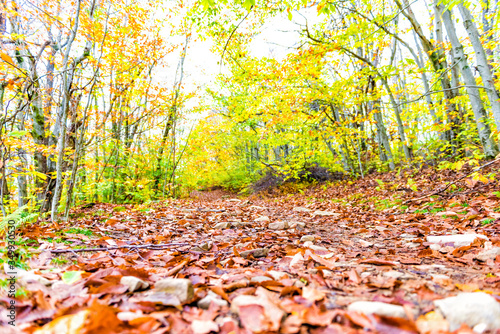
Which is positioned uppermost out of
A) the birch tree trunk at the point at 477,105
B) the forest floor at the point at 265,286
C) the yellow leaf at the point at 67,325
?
the birch tree trunk at the point at 477,105

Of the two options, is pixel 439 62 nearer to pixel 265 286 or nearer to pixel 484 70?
pixel 484 70

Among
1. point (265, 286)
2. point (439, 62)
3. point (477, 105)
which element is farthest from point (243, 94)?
point (265, 286)

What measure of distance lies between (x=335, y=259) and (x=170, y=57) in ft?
37.2

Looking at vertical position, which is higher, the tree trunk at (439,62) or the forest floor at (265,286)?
the tree trunk at (439,62)

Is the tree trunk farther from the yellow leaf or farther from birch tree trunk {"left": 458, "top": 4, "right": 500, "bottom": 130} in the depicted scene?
the yellow leaf

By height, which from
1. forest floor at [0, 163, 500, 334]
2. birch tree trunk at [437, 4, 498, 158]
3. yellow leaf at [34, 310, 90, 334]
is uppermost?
birch tree trunk at [437, 4, 498, 158]

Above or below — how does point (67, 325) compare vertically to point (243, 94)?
below

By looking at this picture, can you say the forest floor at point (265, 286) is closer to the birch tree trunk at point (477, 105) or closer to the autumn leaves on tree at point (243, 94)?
the birch tree trunk at point (477, 105)

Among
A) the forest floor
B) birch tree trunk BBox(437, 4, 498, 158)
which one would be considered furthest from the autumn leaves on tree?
the forest floor

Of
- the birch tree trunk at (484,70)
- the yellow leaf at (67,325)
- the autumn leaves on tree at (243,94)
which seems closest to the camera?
the yellow leaf at (67,325)

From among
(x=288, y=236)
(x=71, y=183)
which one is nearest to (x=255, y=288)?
(x=288, y=236)

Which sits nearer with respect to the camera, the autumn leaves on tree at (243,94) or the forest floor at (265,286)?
the forest floor at (265,286)

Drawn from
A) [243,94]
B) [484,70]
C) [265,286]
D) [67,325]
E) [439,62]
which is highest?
[243,94]

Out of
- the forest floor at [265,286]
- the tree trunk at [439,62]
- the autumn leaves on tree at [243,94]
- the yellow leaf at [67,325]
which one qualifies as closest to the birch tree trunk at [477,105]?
→ the autumn leaves on tree at [243,94]
